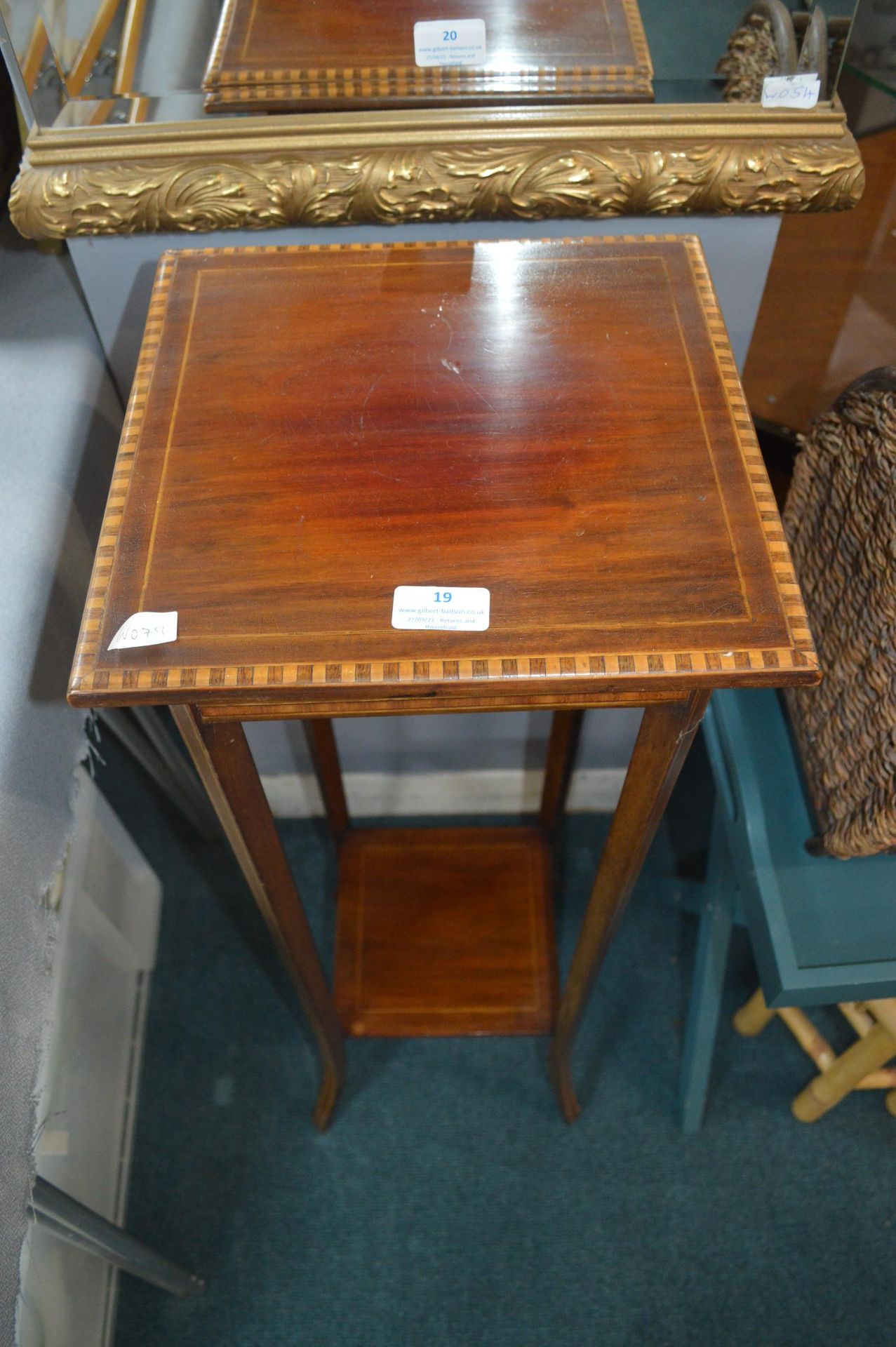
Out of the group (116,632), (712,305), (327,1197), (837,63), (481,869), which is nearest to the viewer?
(116,632)

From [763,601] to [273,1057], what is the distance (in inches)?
36.5

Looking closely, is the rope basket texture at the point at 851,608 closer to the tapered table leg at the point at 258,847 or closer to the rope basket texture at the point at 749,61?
the rope basket texture at the point at 749,61

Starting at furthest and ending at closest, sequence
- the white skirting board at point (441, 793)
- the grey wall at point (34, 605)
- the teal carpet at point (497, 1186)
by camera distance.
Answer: the white skirting board at point (441, 793)
the teal carpet at point (497, 1186)
the grey wall at point (34, 605)

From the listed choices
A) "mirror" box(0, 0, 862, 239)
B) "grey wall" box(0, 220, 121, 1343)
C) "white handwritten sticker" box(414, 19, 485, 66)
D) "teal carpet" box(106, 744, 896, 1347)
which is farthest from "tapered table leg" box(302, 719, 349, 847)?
"white handwritten sticker" box(414, 19, 485, 66)

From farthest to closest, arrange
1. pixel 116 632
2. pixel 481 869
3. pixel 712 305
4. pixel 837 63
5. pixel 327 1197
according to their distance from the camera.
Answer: pixel 481 869 < pixel 327 1197 < pixel 837 63 < pixel 712 305 < pixel 116 632

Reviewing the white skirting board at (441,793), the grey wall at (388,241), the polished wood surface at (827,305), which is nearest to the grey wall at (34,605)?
the grey wall at (388,241)

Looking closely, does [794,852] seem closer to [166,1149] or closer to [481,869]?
[481,869]

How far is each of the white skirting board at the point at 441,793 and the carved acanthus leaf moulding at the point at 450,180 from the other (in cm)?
75

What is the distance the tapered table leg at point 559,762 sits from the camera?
126 centimetres

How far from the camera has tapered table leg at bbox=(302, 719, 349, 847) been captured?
4.11 feet

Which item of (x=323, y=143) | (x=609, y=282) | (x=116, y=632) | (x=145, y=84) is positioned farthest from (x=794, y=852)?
(x=145, y=84)

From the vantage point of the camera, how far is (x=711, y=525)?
0.69m

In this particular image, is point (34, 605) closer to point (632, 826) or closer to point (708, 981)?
point (632, 826)

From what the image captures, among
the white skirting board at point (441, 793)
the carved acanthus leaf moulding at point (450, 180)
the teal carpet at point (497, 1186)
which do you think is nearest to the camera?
the carved acanthus leaf moulding at point (450, 180)
